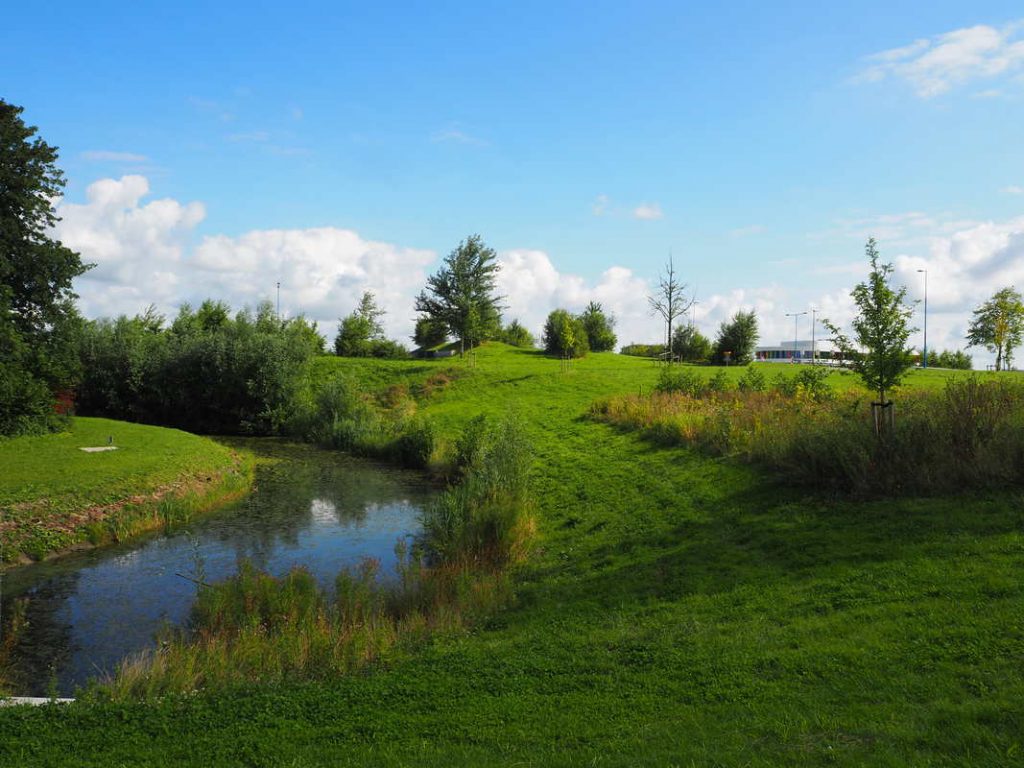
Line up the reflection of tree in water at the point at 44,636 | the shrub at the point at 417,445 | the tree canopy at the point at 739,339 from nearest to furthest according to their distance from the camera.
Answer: the reflection of tree in water at the point at 44,636 → the shrub at the point at 417,445 → the tree canopy at the point at 739,339

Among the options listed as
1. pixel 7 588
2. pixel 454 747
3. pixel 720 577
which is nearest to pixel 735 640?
pixel 720 577

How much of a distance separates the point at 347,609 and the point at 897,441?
1101 centimetres

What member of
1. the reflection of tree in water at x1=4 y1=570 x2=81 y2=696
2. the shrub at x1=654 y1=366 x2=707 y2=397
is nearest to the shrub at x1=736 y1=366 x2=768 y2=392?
the shrub at x1=654 y1=366 x2=707 y2=397

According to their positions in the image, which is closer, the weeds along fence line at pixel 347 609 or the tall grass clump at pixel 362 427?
the weeds along fence line at pixel 347 609

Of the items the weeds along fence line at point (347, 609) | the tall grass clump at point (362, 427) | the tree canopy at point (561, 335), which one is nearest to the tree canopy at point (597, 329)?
the tree canopy at point (561, 335)

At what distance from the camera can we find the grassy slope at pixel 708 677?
5621mm

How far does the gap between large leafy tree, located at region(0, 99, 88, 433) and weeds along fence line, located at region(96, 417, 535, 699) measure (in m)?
17.6

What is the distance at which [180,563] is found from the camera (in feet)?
52.1

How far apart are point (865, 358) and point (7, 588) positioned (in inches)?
754

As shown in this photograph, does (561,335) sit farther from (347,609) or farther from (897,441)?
(347,609)

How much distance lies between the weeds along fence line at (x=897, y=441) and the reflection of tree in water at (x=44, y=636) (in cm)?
1379

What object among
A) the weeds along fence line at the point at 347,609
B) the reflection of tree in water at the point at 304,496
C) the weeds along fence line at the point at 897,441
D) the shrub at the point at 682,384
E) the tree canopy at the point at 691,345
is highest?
the tree canopy at the point at 691,345

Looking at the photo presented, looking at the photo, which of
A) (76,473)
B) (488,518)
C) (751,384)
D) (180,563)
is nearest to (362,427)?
(76,473)

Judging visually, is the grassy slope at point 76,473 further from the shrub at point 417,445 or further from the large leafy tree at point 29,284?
the shrub at point 417,445
